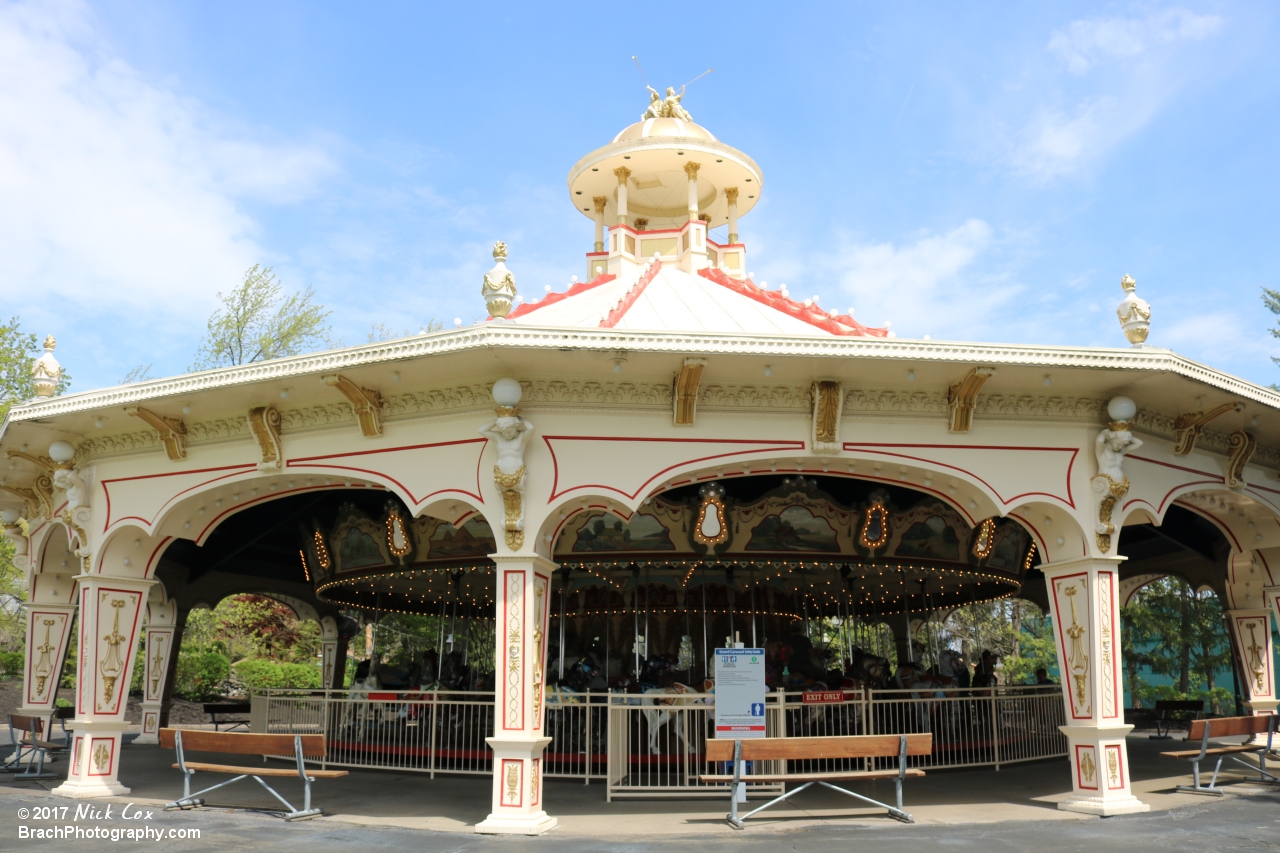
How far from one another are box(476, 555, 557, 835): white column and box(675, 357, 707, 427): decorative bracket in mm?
1846

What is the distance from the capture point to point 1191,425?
9758 mm

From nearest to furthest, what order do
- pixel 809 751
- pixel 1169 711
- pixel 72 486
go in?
pixel 809 751, pixel 72 486, pixel 1169 711

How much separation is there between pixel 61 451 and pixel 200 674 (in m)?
16.5

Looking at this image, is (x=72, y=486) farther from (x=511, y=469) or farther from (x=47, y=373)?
(x=511, y=469)

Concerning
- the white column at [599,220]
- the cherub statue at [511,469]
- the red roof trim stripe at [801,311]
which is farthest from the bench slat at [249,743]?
the white column at [599,220]

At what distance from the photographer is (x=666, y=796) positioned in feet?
31.3

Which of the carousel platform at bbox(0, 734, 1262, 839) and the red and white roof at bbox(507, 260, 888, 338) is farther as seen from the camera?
the red and white roof at bbox(507, 260, 888, 338)

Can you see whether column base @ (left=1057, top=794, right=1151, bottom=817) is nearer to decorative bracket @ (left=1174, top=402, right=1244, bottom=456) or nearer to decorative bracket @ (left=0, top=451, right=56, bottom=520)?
decorative bracket @ (left=1174, top=402, right=1244, bottom=456)

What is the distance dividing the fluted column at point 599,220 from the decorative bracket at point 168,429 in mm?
7875

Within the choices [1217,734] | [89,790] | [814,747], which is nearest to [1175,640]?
[1217,734]

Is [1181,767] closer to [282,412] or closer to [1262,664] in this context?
[1262,664]

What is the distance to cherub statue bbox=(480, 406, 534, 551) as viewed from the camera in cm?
848

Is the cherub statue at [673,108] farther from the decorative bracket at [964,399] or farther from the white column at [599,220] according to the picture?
the decorative bracket at [964,399]

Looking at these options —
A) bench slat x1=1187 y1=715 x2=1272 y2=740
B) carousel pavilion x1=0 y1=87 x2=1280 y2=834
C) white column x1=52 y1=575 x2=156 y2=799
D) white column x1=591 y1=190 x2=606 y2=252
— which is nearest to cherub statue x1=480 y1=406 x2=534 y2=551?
carousel pavilion x1=0 y1=87 x2=1280 y2=834
